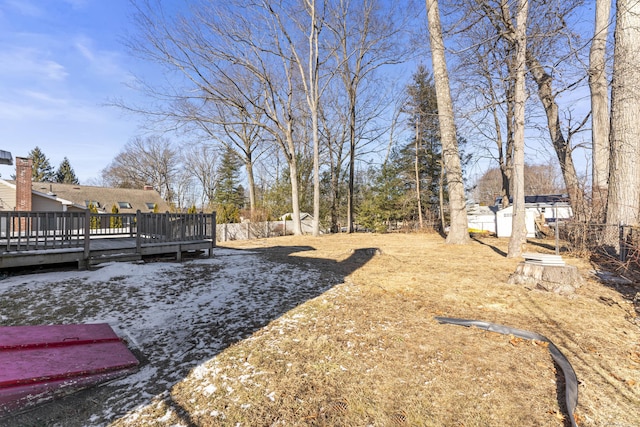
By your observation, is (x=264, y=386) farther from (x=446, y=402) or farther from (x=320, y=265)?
(x=320, y=265)

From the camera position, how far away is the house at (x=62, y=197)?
60.1ft

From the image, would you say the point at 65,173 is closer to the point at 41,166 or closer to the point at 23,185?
the point at 41,166

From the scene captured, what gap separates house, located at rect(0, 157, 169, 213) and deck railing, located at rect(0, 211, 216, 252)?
8.60 m

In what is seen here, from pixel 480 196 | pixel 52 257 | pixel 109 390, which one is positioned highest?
pixel 480 196

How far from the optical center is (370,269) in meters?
6.93

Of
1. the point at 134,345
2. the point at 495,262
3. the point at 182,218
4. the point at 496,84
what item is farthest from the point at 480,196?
the point at 134,345

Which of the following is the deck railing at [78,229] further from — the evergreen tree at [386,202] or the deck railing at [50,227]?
the evergreen tree at [386,202]

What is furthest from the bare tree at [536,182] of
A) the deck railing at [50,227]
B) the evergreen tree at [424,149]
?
the deck railing at [50,227]

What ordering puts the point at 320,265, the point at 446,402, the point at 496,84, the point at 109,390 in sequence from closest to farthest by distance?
the point at 446,402 → the point at 109,390 → the point at 320,265 → the point at 496,84

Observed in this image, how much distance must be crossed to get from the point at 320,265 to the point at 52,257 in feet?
17.3

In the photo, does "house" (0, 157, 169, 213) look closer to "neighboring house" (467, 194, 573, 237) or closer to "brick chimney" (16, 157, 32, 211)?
"brick chimney" (16, 157, 32, 211)

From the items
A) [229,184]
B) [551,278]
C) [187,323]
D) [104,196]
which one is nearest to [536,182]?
[551,278]

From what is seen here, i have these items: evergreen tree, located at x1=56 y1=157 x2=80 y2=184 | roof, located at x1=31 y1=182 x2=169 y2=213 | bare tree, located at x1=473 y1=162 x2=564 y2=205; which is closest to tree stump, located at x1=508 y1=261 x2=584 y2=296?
bare tree, located at x1=473 y1=162 x2=564 y2=205

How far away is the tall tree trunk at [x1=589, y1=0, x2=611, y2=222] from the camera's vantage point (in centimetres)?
818
